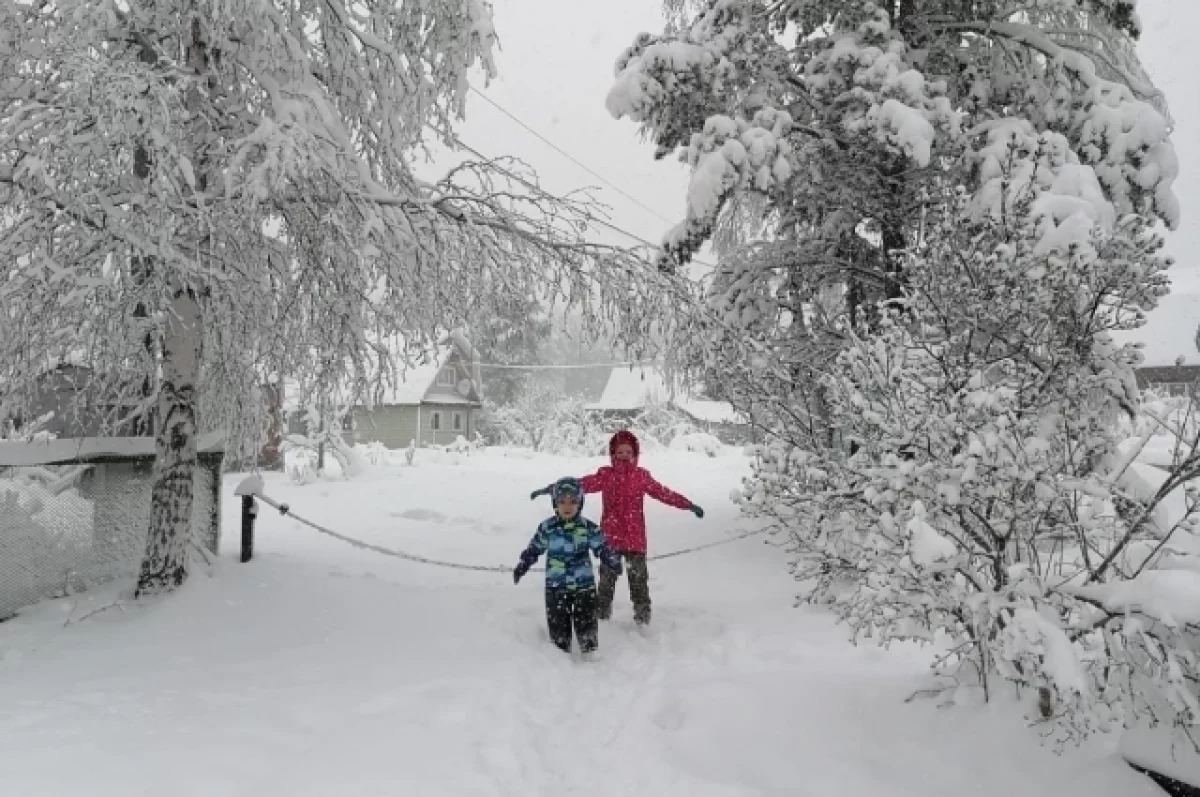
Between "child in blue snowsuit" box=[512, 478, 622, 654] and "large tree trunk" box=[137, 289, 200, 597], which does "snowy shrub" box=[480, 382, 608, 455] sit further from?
"large tree trunk" box=[137, 289, 200, 597]

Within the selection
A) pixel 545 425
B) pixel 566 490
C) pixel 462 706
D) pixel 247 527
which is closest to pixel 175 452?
pixel 247 527

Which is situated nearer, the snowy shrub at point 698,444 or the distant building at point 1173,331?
the distant building at point 1173,331

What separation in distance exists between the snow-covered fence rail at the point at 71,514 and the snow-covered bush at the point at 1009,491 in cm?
507

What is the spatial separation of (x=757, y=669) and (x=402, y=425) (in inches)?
1471

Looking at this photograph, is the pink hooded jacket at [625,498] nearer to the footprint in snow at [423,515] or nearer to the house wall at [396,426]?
the footprint in snow at [423,515]

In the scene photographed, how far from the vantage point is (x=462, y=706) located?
3771mm

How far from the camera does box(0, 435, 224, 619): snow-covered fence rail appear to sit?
5.06 meters

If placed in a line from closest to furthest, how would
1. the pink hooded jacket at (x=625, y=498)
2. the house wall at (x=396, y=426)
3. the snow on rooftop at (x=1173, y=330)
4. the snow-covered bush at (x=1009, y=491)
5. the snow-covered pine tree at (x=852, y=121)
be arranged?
1. the snow-covered bush at (x=1009, y=491)
2. the pink hooded jacket at (x=625, y=498)
3. the snow-covered pine tree at (x=852, y=121)
4. the snow on rooftop at (x=1173, y=330)
5. the house wall at (x=396, y=426)

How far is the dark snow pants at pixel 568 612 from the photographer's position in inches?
201

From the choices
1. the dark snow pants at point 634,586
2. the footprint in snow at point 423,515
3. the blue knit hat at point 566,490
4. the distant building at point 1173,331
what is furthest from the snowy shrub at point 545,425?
the blue knit hat at point 566,490

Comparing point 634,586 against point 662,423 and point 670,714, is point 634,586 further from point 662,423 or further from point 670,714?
point 662,423

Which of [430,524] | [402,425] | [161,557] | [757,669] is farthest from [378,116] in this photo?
[402,425]

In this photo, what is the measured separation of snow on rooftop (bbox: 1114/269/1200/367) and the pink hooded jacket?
84.4 ft

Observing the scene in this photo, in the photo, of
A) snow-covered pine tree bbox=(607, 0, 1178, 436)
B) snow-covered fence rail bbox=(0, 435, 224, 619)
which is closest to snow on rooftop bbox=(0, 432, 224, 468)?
snow-covered fence rail bbox=(0, 435, 224, 619)
